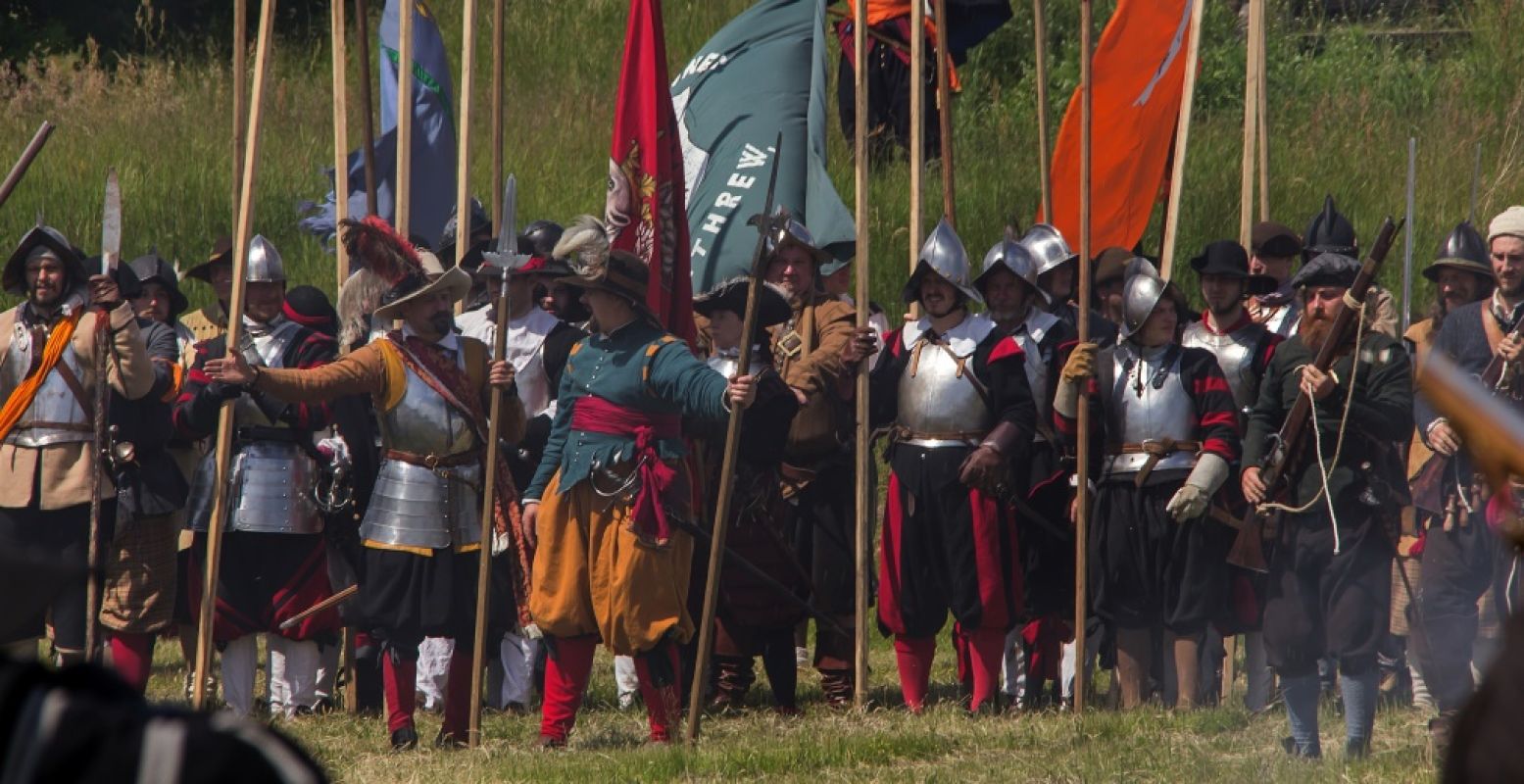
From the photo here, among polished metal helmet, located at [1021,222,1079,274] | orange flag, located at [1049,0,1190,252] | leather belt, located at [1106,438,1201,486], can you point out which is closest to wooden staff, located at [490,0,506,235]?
polished metal helmet, located at [1021,222,1079,274]

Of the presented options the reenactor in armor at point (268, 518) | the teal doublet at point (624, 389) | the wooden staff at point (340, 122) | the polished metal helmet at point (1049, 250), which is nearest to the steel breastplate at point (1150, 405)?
the polished metal helmet at point (1049, 250)

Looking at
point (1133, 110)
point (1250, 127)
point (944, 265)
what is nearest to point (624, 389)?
point (944, 265)

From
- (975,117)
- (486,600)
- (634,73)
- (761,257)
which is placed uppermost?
(975,117)

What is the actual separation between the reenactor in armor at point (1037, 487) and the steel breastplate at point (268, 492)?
8.87 ft

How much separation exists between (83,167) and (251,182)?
847cm

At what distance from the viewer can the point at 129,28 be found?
62.9ft

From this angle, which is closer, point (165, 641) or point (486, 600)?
point (486, 600)

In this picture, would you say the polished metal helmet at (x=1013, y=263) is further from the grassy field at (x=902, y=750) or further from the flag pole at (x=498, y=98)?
the flag pole at (x=498, y=98)

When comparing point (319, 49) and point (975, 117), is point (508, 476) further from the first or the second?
point (319, 49)

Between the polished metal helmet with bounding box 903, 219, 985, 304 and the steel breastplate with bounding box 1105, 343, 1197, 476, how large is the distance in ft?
2.18

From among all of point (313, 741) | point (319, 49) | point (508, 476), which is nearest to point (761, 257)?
point (508, 476)

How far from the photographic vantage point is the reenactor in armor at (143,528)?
809 centimetres

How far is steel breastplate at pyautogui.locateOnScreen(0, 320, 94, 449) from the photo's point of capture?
783 centimetres

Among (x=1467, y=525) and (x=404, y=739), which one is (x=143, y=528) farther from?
(x=1467, y=525)
